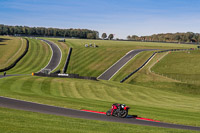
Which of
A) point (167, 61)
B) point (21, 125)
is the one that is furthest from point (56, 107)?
point (167, 61)

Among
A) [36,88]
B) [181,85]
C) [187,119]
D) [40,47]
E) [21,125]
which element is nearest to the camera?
[21,125]

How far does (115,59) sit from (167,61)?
2068 centimetres

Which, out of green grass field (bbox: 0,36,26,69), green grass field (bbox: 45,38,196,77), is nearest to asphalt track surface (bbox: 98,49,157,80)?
green grass field (bbox: 45,38,196,77)

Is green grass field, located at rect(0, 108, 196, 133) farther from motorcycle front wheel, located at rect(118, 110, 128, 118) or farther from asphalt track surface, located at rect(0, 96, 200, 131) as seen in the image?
motorcycle front wheel, located at rect(118, 110, 128, 118)

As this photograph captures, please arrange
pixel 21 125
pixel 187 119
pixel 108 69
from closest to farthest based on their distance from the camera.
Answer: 1. pixel 21 125
2. pixel 187 119
3. pixel 108 69

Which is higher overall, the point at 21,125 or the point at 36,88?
the point at 21,125

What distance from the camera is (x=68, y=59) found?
336ft

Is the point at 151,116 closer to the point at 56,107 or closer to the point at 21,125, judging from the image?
the point at 56,107

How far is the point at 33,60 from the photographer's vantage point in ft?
341

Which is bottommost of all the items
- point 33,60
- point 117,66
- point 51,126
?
point 117,66

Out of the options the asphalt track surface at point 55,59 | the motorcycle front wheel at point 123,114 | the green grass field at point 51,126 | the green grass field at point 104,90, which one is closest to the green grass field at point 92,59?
the green grass field at point 104,90

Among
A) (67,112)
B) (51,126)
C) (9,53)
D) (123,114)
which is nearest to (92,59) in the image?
(9,53)

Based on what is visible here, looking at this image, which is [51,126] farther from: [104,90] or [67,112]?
[104,90]

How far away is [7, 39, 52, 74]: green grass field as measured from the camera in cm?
9075
